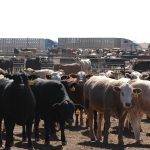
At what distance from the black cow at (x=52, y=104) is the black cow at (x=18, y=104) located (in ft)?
3.47

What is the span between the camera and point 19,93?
33.7ft

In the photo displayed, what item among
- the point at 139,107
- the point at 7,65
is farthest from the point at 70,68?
the point at 139,107

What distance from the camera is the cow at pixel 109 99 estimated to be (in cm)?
1168

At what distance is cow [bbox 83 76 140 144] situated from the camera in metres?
11.7

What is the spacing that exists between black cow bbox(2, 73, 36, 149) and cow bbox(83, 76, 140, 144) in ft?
7.80

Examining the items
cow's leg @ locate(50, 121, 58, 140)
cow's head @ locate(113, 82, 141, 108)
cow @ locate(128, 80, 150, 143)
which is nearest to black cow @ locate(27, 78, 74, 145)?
cow's leg @ locate(50, 121, 58, 140)

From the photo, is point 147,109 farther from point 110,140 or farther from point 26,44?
point 26,44

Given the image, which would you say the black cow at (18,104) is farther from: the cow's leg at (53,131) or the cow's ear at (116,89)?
the cow's ear at (116,89)

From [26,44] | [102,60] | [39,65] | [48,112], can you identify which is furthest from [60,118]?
[26,44]

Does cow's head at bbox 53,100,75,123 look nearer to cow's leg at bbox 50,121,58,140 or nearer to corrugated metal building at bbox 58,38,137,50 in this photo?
cow's leg at bbox 50,121,58,140

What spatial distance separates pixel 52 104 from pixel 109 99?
4.85ft

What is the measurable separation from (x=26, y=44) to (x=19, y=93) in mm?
82447

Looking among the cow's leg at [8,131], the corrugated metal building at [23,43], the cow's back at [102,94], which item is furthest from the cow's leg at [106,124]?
the corrugated metal building at [23,43]

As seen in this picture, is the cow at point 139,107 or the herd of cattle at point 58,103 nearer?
the herd of cattle at point 58,103
